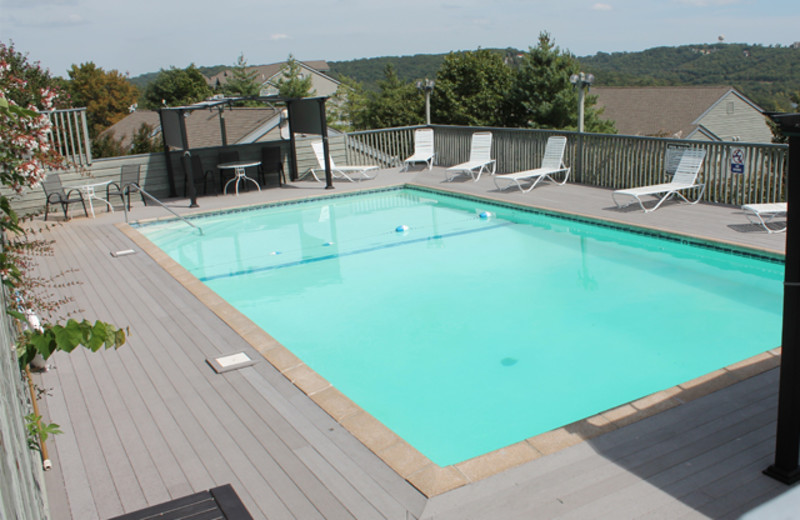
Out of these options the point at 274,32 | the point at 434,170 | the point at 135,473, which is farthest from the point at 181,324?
the point at 274,32

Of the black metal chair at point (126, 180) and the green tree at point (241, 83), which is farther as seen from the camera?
the green tree at point (241, 83)

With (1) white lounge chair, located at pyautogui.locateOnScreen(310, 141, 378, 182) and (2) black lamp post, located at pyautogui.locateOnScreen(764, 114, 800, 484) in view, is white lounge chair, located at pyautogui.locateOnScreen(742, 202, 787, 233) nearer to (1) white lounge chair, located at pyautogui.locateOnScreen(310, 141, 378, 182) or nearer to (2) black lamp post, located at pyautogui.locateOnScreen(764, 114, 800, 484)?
(2) black lamp post, located at pyautogui.locateOnScreen(764, 114, 800, 484)

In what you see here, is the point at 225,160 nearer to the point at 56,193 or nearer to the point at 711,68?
the point at 56,193

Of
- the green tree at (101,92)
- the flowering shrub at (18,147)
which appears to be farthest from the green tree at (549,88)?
the green tree at (101,92)

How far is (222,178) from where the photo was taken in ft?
42.1

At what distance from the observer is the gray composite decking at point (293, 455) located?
290 centimetres

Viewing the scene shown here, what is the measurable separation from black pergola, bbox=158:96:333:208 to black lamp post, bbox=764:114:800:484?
370 inches

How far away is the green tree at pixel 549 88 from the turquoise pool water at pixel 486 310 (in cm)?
1675

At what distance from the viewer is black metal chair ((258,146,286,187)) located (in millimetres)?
12961

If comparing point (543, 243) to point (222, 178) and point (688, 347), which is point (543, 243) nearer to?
point (688, 347)

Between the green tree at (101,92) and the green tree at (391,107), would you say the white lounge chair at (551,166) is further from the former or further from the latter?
the green tree at (101,92)

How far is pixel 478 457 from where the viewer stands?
10.9ft

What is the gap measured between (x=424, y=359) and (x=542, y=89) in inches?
880

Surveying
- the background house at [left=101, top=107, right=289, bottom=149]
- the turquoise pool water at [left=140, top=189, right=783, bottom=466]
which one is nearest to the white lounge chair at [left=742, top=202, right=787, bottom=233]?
the turquoise pool water at [left=140, top=189, right=783, bottom=466]
